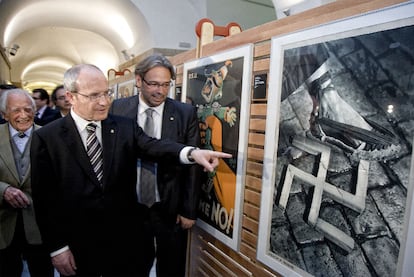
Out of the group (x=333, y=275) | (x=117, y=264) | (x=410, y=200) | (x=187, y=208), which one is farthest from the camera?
(x=187, y=208)

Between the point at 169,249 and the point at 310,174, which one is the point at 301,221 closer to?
the point at 310,174

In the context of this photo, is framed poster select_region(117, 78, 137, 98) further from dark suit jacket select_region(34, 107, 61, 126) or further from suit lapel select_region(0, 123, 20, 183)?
suit lapel select_region(0, 123, 20, 183)

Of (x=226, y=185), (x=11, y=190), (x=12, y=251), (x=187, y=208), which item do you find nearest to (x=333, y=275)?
(x=226, y=185)

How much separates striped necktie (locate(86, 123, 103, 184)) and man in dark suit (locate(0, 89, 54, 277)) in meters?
0.74

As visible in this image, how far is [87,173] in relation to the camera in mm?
1862

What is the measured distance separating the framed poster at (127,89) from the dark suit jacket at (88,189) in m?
2.23

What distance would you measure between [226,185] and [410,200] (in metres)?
1.20

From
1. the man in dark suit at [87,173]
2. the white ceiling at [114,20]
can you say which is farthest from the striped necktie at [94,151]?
the white ceiling at [114,20]

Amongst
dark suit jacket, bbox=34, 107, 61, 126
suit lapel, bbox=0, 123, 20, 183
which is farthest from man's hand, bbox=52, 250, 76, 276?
dark suit jacket, bbox=34, 107, 61, 126

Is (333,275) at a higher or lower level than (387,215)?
lower

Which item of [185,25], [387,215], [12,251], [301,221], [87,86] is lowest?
[12,251]

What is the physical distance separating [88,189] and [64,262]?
47 cm

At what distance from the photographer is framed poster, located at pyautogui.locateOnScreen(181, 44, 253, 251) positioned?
6.51 ft

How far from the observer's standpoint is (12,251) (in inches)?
94.7
